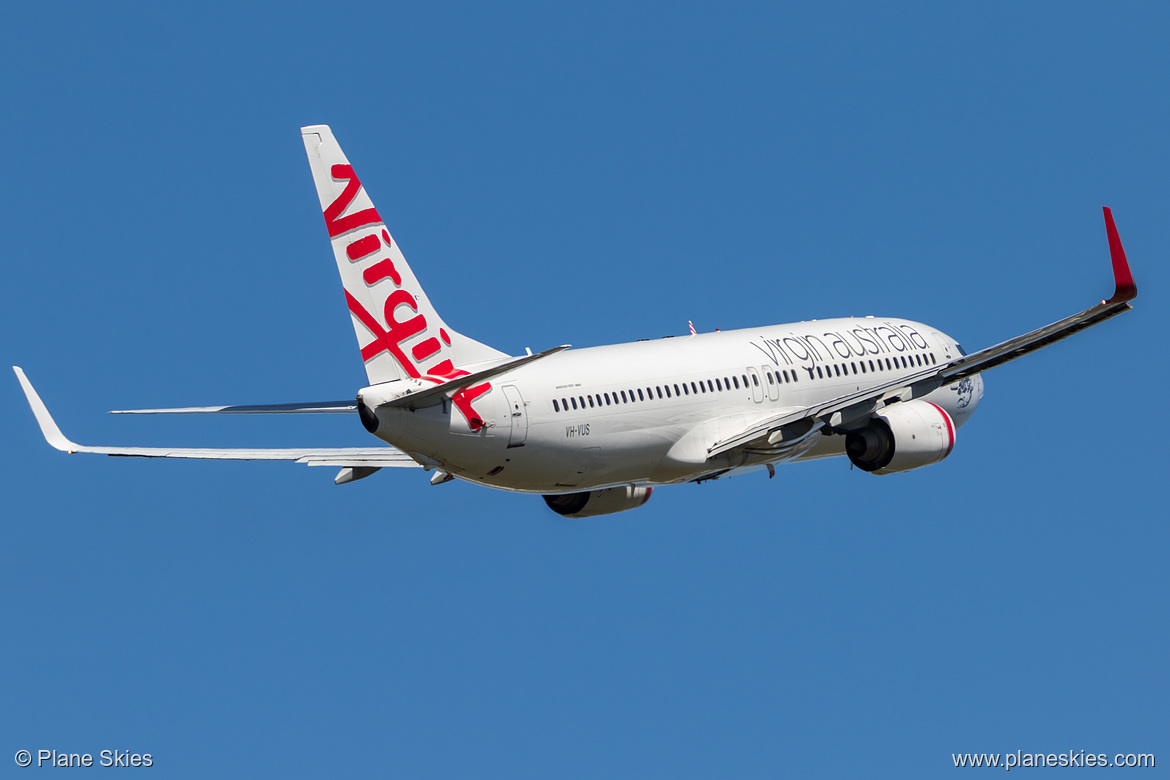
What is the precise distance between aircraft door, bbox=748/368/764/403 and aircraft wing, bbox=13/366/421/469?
29.9ft

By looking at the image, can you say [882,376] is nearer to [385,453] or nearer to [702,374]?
[702,374]

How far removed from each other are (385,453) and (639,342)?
7.17m

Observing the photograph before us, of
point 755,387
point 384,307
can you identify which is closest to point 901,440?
point 755,387

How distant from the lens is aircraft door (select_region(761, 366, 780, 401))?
45344mm

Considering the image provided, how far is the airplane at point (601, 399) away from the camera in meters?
37.7

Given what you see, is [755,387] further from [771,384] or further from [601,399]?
[601,399]

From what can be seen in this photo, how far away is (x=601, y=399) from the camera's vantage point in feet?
135

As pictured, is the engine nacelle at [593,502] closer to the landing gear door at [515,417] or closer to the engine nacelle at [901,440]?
the engine nacelle at [901,440]

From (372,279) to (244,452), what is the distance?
788cm

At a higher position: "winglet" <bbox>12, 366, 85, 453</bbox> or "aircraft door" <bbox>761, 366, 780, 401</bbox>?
"winglet" <bbox>12, 366, 85, 453</bbox>

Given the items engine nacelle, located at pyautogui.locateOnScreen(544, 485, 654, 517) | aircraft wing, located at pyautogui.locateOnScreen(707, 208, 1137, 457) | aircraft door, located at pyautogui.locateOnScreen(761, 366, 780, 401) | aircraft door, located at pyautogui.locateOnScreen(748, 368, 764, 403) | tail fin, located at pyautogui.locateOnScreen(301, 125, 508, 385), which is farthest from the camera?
engine nacelle, located at pyautogui.locateOnScreen(544, 485, 654, 517)

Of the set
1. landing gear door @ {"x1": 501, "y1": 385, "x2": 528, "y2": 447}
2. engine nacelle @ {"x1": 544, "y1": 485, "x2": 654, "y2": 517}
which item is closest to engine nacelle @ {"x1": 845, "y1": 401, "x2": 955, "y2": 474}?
engine nacelle @ {"x1": 544, "y1": 485, "x2": 654, "y2": 517}

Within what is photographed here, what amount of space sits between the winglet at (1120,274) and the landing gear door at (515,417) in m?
13.7

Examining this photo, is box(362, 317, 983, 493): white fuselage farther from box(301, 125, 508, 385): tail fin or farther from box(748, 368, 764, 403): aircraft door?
box(301, 125, 508, 385): tail fin
